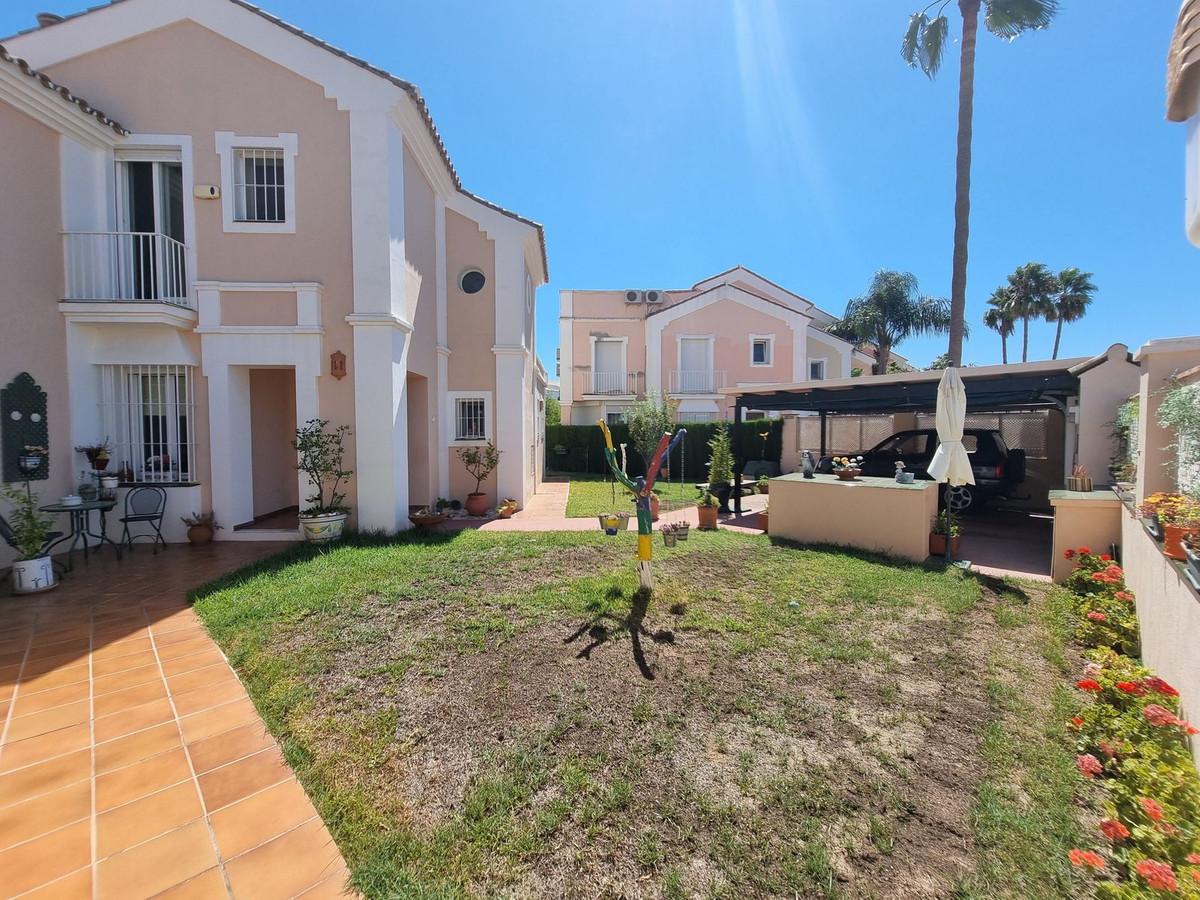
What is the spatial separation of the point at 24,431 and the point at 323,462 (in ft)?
11.1

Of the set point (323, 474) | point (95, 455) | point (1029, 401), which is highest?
point (1029, 401)

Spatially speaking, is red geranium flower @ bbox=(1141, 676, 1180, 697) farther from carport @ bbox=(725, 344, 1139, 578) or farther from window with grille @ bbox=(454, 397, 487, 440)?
window with grille @ bbox=(454, 397, 487, 440)

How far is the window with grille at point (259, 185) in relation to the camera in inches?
304

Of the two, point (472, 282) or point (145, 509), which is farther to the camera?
point (472, 282)

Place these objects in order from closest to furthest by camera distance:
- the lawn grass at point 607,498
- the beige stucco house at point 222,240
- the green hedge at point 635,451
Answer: the beige stucco house at point 222,240 < the lawn grass at point 607,498 < the green hedge at point 635,451

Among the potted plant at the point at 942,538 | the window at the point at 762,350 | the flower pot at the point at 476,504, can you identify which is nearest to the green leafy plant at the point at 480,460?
the flower pot at the point at 476,504

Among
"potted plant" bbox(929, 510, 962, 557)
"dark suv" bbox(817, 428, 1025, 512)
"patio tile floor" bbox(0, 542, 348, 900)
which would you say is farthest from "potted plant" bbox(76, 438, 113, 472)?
"dark suv" bbox(817, 428, 1025, 512)

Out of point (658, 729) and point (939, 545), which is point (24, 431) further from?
point (939, 545)

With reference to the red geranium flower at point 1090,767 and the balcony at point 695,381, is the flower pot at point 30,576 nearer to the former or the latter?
the red geranium flower at point 1090,767

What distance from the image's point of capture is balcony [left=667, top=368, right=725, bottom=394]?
2203cm

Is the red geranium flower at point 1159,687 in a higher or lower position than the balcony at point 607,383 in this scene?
lower

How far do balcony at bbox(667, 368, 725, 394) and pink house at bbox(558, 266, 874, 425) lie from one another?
46mm

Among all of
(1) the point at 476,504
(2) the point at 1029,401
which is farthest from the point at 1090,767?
(2) the point at 1029,401

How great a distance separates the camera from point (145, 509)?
23.3 feet
